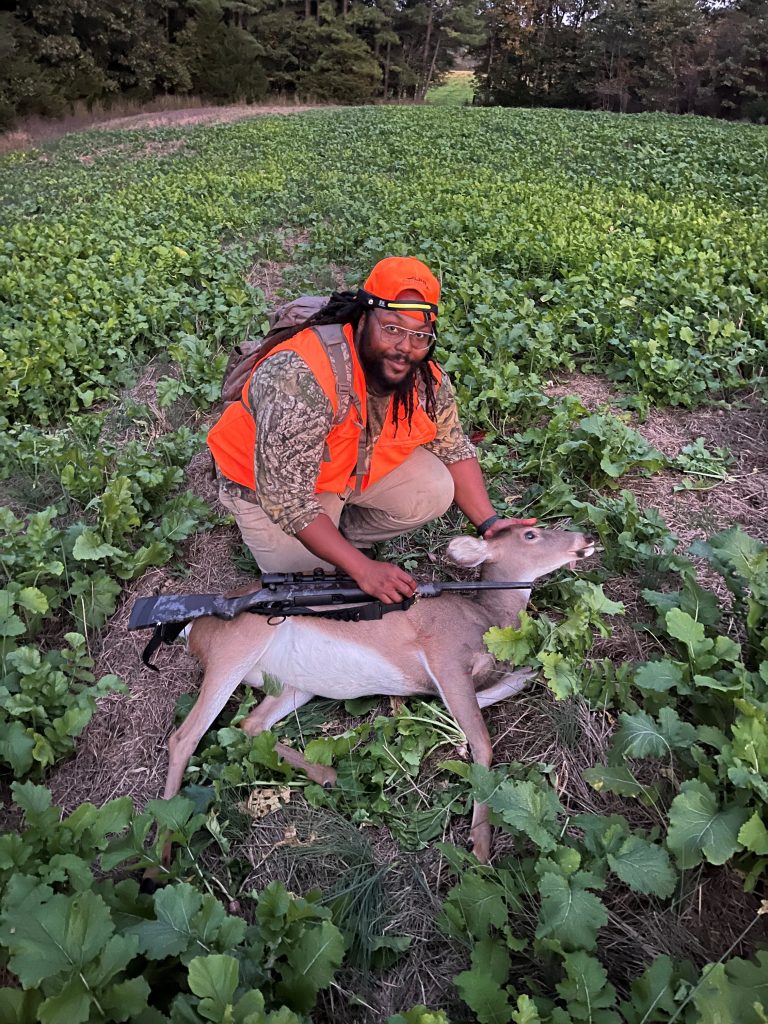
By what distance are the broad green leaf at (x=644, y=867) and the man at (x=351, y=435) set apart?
1.32 m

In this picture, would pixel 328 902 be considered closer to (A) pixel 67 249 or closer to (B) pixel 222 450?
(B) pixel 222 450

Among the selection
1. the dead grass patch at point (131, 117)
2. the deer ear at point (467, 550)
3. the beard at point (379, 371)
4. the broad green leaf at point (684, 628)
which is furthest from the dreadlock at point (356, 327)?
the dead grass patch at point (131, 117)

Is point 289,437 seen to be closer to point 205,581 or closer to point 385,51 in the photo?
point 205,581

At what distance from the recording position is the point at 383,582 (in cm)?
310

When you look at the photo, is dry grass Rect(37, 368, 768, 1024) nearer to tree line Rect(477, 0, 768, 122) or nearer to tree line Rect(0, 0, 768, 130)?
tree line Rect(0, 0, 768, 130)

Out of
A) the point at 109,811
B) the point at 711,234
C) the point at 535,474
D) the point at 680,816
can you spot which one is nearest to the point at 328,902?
the point at 109,811

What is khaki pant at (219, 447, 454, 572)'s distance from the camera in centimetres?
371

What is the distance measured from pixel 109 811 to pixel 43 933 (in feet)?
1.64

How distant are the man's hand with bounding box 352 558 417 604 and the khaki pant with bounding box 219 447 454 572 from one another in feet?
2.10

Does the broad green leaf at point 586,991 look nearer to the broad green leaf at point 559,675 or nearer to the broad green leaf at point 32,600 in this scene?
the broad green leaf at point 559,675

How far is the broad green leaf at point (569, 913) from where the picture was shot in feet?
6.38

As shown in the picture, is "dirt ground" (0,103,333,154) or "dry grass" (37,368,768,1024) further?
"dirt ground" (0,103,333,154)

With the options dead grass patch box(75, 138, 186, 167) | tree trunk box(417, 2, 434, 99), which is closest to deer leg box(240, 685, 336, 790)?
dead grass patch box(75, 138, 186, 167)

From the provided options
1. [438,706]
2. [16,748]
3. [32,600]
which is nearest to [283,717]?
[438,706]
